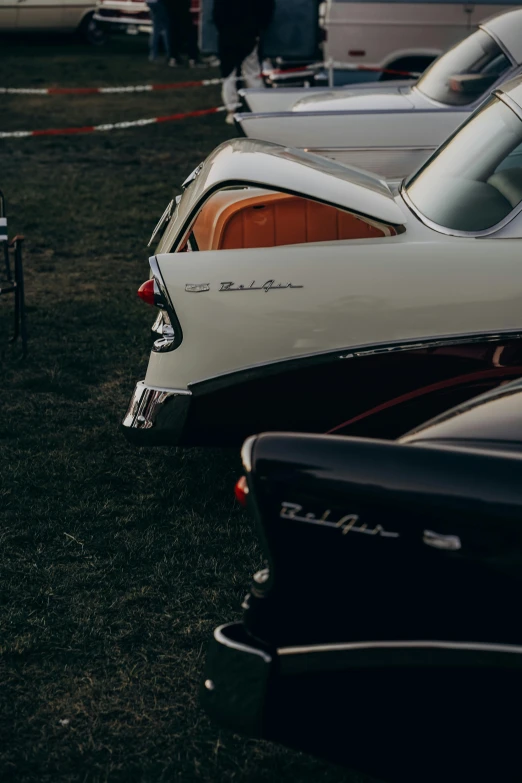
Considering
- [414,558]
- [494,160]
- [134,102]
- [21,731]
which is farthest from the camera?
[134,102]

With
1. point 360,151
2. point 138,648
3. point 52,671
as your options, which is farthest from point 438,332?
point 360,151

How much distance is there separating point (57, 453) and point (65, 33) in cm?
1767

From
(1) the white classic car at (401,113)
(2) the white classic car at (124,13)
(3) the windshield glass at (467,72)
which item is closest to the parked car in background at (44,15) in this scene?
(2) the white classic car at (124,13)

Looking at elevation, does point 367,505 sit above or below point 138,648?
above

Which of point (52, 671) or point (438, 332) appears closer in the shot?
point (52, 671)

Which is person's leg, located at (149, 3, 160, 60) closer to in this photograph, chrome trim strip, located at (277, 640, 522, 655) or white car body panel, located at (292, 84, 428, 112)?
white car body panel, located at (292, 84, 428, 112)

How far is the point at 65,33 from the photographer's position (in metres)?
20.5

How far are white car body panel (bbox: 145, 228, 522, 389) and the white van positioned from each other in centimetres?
790

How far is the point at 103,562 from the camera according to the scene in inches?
151

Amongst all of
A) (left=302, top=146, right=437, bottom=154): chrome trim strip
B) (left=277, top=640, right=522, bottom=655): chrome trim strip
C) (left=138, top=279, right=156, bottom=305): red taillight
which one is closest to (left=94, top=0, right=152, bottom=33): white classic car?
(left=302, top=146, right=437, bottom=154): chrome trim strip

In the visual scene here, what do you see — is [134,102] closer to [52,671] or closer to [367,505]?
[52,671]

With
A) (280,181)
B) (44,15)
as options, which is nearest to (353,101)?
(280,181)

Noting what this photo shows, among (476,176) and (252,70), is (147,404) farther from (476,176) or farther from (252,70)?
(252,70)

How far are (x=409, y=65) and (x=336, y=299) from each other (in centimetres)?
845
